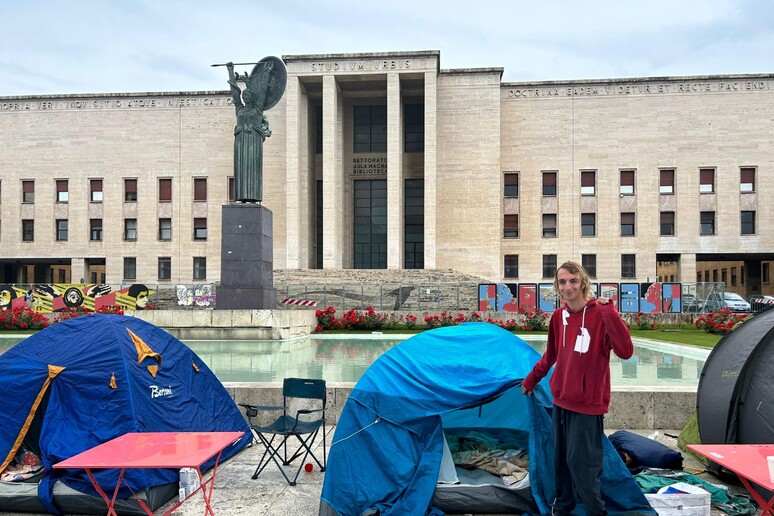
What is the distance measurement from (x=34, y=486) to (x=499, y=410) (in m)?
4.70

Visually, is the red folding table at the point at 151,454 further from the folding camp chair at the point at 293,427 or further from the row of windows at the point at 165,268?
the row of windows at the point at 165,268

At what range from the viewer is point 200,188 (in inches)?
1732

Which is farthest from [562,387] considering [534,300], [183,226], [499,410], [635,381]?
[183,226]

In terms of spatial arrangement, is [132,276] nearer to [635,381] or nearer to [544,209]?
[544,209]

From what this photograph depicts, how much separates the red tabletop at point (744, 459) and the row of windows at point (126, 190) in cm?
4169

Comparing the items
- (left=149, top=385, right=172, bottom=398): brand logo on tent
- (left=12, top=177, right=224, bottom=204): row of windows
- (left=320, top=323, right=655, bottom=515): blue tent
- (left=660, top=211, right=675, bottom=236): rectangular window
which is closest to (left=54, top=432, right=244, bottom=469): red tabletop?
(left=149, top=385, right=172, bottom=398): brand logo on tent

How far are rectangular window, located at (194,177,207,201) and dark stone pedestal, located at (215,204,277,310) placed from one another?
89.1ft

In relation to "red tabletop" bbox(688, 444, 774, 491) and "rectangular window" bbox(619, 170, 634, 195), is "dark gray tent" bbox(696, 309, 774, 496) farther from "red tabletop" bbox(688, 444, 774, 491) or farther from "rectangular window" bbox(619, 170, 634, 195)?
"rectangular window" bbox(619, 170, 634, 195)

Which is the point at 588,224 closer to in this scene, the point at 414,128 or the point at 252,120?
the point at 414,128

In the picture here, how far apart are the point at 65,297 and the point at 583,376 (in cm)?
2933

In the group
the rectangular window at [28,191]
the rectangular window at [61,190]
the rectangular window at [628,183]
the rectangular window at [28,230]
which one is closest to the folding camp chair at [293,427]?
the rectangular window at [628,183]

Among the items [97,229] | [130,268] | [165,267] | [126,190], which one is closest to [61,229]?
[97,229]

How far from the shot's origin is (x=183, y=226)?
4369 cm

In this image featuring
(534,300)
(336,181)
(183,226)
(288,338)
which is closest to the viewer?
(288,338)
